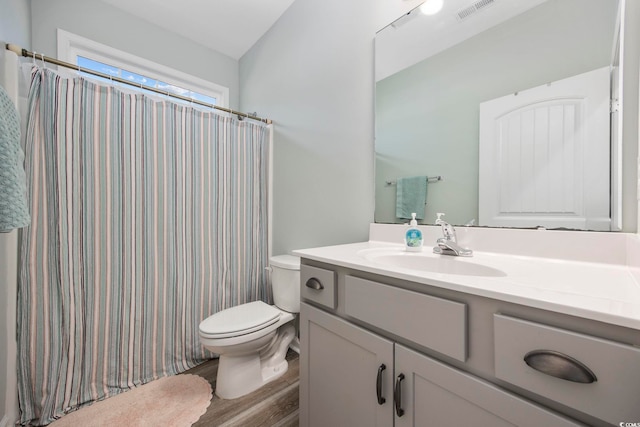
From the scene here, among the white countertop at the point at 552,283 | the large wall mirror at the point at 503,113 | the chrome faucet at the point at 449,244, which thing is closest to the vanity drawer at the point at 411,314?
the white countertop at the point at 552,283

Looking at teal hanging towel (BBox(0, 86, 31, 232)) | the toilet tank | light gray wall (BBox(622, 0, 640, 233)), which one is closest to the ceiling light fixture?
light gray wall (BBox(622, 0, 640, 233))

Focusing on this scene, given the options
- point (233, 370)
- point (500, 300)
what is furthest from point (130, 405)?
point (500, 300)

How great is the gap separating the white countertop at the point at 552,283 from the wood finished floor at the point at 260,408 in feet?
3.01

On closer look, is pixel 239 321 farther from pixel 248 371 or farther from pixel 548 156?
pixel 548 156

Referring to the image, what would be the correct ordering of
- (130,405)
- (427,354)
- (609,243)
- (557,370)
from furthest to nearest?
(130,405) < (609,243) < (427,354) < (557,370)

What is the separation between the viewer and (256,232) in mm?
2066

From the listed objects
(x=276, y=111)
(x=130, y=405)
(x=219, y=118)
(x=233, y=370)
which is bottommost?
(x=130, y=405)

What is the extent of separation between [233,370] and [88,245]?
1051mm

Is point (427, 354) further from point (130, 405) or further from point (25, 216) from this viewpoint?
point (130, 405)

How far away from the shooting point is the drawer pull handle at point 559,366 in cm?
44

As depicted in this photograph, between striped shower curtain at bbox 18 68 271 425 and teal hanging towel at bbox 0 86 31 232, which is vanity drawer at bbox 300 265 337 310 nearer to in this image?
teal hanging towel at bbox 0 86 31 232

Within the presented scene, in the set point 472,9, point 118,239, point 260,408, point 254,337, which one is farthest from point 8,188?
point 472,9

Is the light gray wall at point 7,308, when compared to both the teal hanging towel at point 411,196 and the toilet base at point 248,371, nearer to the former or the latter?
the toilet base at point 248,371

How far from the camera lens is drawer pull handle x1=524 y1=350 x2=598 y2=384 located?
0.44 m
